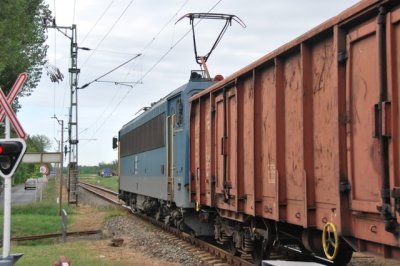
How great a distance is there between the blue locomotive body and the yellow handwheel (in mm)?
6371

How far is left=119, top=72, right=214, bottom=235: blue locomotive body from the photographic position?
13.3 meters

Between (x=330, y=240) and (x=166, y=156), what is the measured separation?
29.6 ft

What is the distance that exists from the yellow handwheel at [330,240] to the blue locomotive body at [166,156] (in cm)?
637

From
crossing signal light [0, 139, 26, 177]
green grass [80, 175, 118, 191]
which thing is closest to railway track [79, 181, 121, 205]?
green grass [80, 175, 118, 191]

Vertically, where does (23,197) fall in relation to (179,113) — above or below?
below

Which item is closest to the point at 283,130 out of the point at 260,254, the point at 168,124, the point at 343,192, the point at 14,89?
the point at 343,192

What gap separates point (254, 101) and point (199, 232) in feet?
20.3

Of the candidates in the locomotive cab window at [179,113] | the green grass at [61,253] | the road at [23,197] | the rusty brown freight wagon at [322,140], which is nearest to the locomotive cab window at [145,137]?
the locomotive cab window at [179,113]

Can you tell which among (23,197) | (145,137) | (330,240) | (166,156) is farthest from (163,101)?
(23,197)

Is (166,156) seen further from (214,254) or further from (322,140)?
(322,140)

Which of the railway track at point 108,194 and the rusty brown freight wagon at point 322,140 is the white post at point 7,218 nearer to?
the rusty brown freight wagon at point 322,140

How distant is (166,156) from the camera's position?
49.1 ft

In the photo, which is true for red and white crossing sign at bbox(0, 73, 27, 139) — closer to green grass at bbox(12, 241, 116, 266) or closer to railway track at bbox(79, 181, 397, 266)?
green grass at bbox(12, 241, 116, 266)

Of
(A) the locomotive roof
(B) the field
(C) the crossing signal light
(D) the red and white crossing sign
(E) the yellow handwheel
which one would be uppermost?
(A) the locomotive roof
